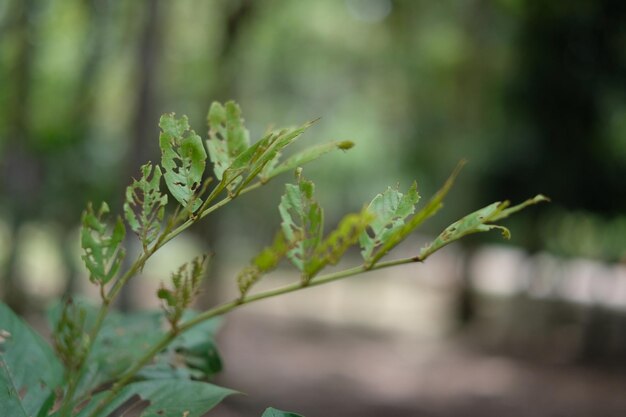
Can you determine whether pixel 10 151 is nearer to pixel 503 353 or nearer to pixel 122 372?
pixel 503 353

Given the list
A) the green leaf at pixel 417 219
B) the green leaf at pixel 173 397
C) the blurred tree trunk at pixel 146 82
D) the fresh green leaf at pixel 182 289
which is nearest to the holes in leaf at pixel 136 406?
the green leaf at pixel 173 397

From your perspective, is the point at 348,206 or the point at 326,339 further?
the point at 348,206

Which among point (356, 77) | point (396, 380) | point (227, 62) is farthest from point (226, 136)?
point (356, 77)

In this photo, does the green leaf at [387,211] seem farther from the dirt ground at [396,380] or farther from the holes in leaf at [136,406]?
the dirt ground at [396,380]

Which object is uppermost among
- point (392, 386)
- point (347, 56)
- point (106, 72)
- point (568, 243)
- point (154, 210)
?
point (347, 56)

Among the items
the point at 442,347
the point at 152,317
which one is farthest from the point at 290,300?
the point at 152,317

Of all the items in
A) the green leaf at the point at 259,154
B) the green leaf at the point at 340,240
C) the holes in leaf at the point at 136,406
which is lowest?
the holes in leaf at the point at 136,406
